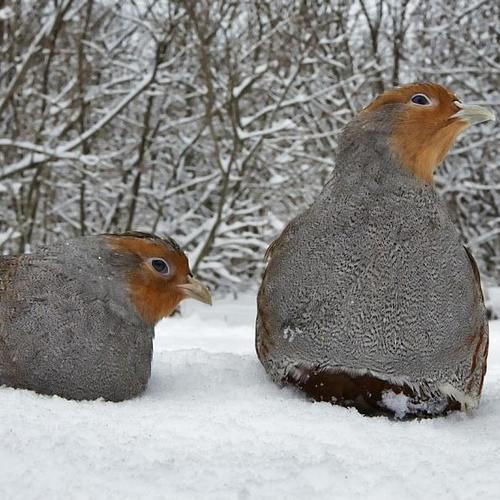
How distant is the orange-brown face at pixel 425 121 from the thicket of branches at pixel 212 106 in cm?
414

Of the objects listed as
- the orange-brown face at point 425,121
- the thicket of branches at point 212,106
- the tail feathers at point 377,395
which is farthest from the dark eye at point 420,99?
the thicket of branches at point 212,106

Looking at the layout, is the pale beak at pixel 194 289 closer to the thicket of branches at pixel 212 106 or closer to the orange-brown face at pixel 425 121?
the orange-brown face at pixel 425 121

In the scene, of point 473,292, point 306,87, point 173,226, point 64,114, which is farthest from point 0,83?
point 473,292

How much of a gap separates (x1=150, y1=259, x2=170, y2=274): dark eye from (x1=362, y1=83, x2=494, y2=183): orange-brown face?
656mm

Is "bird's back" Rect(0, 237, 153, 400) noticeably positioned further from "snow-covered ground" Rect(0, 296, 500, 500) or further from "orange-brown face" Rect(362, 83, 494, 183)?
"orange-brown face" Rect(362, 83, 494, 183)

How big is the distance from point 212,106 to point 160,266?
477 centimetres

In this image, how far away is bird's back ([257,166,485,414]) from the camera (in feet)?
5.60

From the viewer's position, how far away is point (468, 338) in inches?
69.4

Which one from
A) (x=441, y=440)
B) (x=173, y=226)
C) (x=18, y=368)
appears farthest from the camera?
(x=173, y=226)

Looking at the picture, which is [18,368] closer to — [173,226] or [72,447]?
[72,447]

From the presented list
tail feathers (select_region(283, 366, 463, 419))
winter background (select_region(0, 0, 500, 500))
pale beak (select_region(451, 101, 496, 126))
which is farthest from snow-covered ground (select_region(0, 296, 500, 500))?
pale beak (select_region(451, 101, 496, 126))

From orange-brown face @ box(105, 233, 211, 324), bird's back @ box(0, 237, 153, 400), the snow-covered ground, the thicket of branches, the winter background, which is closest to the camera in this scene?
the snow-covered ground

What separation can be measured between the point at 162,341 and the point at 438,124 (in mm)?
1535

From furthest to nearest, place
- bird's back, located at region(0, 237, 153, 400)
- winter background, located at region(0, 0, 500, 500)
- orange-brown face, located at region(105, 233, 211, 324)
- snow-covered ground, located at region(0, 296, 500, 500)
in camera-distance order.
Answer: winter background, located at region(0, 0, 500, 500), orange-brown face, located at region(105, 233, 211, 324), bird's back, located at region(0, 237, 153, 400), snow-covered ground, located at region(0, 296, 500, 500)
